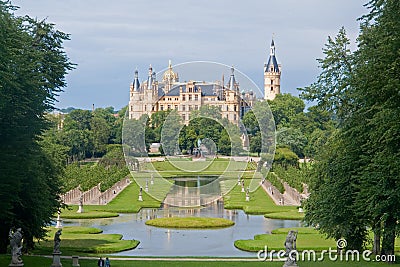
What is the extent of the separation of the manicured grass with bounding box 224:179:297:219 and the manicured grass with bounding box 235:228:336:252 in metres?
9.08

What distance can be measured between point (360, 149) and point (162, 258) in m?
8.13

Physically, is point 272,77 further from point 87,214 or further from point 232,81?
point 87,214

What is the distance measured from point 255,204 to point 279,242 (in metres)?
17.2

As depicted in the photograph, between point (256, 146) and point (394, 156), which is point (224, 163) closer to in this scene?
point (256, 146)

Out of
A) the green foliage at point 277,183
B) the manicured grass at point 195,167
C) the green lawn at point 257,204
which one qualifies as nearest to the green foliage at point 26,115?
the green lawn at point 257,204

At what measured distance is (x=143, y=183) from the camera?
181 feet

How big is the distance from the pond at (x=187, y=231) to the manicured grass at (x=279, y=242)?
56cm

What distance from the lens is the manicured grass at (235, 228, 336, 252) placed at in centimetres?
2930

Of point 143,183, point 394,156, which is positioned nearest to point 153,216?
point 143,183

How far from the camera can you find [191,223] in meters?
37.7

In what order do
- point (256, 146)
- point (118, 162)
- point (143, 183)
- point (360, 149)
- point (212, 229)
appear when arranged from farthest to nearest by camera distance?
point (118, 162) < point (256, 146) < point (143, 183) < point (212, 229) < point (360, 149)

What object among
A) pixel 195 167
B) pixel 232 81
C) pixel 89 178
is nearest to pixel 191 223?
pixel 232 81

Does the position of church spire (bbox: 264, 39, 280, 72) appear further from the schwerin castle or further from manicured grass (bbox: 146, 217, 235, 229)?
manicured grass (bbox: 146, 217, 235, 229)

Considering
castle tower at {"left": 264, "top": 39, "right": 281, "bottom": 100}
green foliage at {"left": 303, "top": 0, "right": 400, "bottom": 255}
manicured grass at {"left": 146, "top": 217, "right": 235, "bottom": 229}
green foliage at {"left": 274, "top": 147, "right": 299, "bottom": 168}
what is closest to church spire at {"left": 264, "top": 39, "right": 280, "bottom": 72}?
castle tower at {"left": 264, "top": 39, "right": 281, "bottom": 100}
